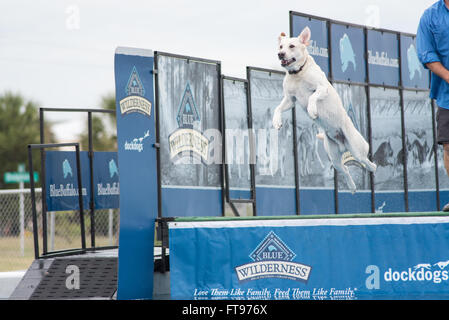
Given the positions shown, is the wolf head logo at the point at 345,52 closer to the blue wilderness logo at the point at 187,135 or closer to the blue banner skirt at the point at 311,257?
the blue wilderness logo at the point at 187,135

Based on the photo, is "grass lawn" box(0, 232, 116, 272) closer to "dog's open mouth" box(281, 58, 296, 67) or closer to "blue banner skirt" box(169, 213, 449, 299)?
"dog's open mouth" box(281, 58, 296, 67)

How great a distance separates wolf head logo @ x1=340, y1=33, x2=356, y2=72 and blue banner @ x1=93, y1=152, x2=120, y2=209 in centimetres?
394

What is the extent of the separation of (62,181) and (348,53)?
5.01 metres

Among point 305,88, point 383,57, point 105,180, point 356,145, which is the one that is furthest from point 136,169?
point 383,57

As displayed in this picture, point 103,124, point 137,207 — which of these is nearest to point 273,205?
point 137,207

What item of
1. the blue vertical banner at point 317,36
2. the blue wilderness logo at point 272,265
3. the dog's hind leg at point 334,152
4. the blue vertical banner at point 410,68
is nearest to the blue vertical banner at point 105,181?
the dog's hind leg at point 334,152

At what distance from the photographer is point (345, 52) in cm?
1290

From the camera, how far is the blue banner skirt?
7.82m

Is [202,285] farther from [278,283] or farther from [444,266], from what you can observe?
[444,266]

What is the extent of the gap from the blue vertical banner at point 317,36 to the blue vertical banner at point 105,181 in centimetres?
341

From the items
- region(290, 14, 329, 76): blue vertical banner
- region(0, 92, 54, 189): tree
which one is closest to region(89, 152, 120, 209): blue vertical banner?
region(290, 14, 329, 76): blue vertical banner

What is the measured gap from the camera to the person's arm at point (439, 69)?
6.97 meters

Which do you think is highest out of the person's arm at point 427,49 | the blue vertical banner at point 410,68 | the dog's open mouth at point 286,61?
the blue vertical banner at point 410,68

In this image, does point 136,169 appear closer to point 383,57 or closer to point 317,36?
point 317,36
